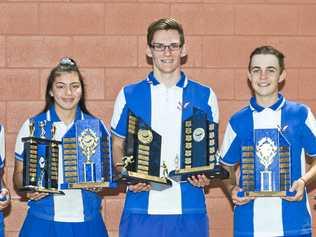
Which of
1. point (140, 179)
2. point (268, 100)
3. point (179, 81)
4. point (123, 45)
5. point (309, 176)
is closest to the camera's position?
point (140, 179)

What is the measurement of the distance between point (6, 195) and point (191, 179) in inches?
39.1

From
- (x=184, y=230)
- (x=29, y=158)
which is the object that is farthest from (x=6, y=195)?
(x=184, y=230)

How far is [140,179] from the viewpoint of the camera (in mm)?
4426

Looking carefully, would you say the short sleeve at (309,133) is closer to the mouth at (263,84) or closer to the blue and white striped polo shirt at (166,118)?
the mouth at (263,84)

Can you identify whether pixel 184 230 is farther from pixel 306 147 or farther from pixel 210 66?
pixel 210 66

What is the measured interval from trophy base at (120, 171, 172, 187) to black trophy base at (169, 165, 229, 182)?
0.07 metres

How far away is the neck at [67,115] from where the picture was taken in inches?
188

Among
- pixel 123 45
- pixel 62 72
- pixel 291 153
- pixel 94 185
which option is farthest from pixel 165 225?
pixel 123 45

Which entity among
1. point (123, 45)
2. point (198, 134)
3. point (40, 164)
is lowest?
point (40, 164)

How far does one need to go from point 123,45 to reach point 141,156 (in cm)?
137

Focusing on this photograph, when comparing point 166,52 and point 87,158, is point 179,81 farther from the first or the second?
point 87,158

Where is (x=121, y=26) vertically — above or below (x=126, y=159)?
above

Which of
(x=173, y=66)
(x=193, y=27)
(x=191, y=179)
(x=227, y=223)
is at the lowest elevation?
(x=227, y=223)

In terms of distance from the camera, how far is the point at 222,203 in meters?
5.76
